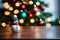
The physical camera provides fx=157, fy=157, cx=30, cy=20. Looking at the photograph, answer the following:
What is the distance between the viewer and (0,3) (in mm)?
2510

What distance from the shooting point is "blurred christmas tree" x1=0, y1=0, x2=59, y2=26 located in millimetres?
2189

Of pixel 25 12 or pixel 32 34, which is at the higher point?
pixel 25 12

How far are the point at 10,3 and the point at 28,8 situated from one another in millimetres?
272

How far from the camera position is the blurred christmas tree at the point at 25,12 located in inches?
86.2

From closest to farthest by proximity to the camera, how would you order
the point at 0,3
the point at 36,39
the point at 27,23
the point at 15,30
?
the point at 36,39
the point at 15,30
the point at 27,23
the point at 0,3

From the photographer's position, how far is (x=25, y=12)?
221 centimetres

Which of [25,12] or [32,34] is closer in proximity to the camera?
[32,34]

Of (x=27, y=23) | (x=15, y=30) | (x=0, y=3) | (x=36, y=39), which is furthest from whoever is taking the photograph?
(x=0, y=3)

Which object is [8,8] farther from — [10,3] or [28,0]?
[28,0]

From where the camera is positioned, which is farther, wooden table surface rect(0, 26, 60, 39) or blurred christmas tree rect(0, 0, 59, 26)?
blurred christmas tree rect(0, 0, 59, 26)

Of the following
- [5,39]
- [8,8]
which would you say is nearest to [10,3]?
[8,8]

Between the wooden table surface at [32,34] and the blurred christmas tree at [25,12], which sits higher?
the blurred christmas tree at [25,12]

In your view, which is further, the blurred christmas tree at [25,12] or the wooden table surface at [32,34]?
the blurred christmas tree at [25,12]

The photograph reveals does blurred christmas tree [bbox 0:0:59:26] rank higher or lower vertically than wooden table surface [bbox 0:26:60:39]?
higher
